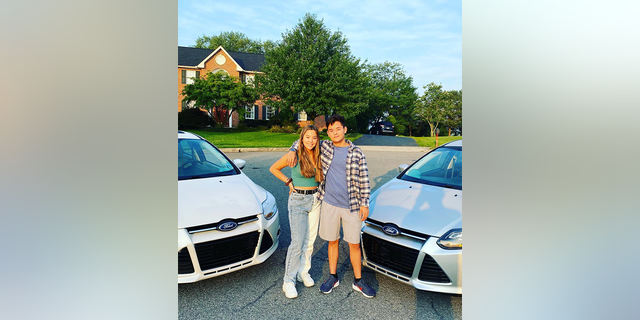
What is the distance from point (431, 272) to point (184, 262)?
204 cm

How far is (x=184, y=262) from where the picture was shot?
2.87m

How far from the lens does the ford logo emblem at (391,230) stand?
311 cm

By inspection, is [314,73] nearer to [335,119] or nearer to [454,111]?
[454,111]

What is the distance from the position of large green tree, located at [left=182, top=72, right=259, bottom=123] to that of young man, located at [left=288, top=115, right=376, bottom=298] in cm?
2339

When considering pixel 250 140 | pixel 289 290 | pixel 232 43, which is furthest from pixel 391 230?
pixel 232 43

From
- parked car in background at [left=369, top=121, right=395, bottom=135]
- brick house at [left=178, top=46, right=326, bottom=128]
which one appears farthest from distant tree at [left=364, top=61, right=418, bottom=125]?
brick house at [left=178, top=46, right=326, bottom=128]

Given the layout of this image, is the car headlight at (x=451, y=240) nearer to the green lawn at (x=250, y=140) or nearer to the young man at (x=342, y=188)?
→ the young man at (x=342, y=188)

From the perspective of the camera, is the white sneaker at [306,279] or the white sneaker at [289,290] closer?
the white sneaker at [289,290]

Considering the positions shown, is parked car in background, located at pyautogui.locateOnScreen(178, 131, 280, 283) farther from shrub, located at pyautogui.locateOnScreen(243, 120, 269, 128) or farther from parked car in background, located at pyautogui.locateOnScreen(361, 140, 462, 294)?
shrub, located at pyautogui.locateOnScreen(243, 120, 269, 128)

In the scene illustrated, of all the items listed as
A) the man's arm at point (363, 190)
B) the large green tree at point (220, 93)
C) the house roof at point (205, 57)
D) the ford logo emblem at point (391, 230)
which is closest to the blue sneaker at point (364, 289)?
the ford logo emblem at point (391, 230)
